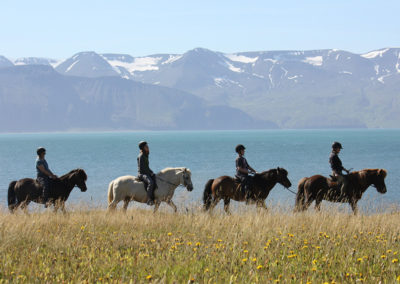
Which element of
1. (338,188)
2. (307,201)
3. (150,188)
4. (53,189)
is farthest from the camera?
(307,201)

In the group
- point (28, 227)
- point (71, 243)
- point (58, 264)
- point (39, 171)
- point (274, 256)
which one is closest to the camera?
point (58, 264)

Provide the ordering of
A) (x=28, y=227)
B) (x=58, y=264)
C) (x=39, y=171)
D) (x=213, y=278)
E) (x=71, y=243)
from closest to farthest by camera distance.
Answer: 1. (x=213, y=278)
2. (x=58, y=264)
3. (x=71, y=243)
4. (x=28, y=227)
5. (x=39, y=171)

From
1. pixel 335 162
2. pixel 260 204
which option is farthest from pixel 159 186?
pixel 335 162

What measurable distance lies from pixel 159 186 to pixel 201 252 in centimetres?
813

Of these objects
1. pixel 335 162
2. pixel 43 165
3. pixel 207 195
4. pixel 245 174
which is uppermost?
pixel 335 162

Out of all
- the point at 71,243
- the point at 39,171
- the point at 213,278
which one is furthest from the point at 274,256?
the point at 39,171

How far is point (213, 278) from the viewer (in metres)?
6.35

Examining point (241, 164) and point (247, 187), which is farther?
point (247, 187)

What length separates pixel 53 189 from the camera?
50.9 feet

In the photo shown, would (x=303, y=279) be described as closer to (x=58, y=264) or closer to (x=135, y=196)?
(x=58, y=264)

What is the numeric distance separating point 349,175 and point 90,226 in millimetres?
8516

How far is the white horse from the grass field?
369 centimetres

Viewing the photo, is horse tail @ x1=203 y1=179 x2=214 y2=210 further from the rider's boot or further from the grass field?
the grass field

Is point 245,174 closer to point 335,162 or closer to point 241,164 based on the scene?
point 241,164
